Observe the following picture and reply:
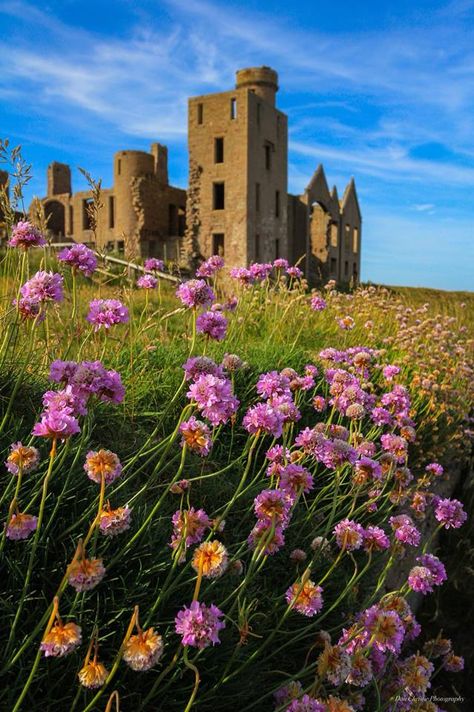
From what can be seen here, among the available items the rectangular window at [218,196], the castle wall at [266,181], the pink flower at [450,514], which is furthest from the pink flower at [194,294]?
the rectangular window at [218,196]

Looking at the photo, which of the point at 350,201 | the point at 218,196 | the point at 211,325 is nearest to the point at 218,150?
the point at 218,196

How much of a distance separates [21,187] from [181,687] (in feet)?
9.63

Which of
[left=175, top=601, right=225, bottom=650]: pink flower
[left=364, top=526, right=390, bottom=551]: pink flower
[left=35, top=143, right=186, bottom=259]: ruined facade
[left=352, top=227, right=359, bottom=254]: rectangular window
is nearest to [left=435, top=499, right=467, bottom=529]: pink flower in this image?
[left=364, top=526, right=390, bottom=551]: pink flower

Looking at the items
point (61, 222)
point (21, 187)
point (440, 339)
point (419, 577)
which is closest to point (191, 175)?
point (61, 222)

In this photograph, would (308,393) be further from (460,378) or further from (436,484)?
(460,378)

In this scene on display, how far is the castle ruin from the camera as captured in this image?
29.2 meters

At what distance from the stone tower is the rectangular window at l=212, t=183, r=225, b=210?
17.9 m

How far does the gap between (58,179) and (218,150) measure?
63.1 ft

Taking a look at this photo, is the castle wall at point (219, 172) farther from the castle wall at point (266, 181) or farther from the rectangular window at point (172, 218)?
the rectangular window at point (172, 218)

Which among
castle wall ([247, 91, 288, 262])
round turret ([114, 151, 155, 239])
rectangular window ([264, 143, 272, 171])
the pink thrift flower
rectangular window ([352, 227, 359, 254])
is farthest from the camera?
rectangular window ([352, 227, 359, 254])

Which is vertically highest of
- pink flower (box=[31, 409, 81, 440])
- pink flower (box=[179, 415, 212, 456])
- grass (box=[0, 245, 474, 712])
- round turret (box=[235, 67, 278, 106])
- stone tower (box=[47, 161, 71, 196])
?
round turret (box=[235, 67, 278, 106])

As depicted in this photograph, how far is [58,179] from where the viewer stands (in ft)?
145

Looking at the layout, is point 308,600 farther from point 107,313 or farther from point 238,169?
point 238,169

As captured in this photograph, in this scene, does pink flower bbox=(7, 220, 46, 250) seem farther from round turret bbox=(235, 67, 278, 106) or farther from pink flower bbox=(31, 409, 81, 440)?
round turret bbox=(235, 67, 278, 106)
